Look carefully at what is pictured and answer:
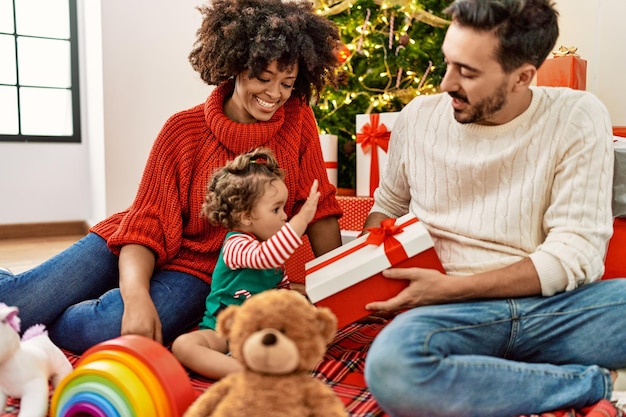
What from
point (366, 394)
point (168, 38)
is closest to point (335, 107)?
point (168, 38)

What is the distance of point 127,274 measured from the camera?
1293mm

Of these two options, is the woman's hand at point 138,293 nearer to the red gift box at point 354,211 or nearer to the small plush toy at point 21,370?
the small plush toy at point 21,370

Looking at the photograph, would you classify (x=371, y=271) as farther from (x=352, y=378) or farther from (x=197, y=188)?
(x=197, y=188)

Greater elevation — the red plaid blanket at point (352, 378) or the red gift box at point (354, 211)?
the red gift box at point (354, 211)

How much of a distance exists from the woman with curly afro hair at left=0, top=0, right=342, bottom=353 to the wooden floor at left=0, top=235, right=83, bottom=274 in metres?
1.45

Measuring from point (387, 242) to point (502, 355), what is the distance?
1.06 feet

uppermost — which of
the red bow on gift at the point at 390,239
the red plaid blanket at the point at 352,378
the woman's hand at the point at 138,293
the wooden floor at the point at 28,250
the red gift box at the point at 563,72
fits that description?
the red gift box at the point at 563,72

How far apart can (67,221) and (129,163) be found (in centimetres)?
119

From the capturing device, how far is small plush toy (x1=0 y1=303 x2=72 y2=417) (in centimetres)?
102

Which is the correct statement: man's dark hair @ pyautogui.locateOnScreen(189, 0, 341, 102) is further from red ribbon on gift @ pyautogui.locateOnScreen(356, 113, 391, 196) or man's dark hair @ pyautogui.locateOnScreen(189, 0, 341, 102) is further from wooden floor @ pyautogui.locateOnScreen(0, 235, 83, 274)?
wooden floor @ pyautogui.locateOnScreen(0, 235, 83, 274)

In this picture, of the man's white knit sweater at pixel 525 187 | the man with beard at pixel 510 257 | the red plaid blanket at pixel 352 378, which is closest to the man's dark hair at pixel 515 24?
the man with beard at pixel 510 257

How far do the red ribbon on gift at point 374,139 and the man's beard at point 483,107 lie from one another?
947 mm

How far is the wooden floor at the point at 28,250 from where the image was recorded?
292 cm

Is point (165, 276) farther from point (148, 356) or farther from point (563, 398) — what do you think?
point (563, 398)
